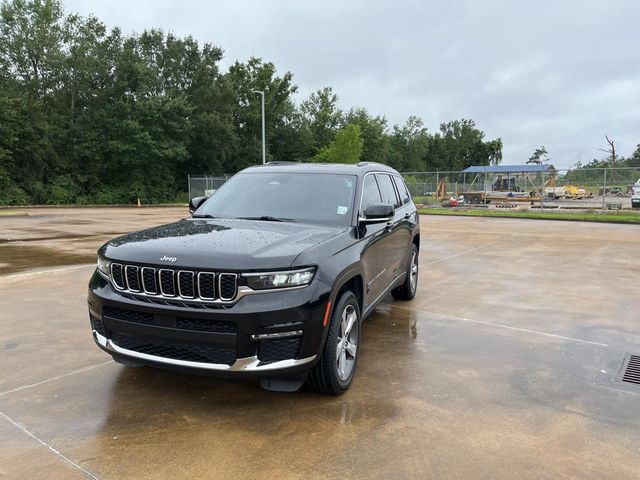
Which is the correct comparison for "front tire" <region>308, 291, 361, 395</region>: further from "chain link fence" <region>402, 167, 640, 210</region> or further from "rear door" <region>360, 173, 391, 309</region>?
"chain link fence" <region>402, 167, 640, 210</region>

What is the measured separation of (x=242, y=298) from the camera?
10.9ft

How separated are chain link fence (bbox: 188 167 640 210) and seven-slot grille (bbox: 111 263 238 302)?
1804cm

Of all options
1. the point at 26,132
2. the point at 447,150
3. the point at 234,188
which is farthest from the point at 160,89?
the point at 447,150

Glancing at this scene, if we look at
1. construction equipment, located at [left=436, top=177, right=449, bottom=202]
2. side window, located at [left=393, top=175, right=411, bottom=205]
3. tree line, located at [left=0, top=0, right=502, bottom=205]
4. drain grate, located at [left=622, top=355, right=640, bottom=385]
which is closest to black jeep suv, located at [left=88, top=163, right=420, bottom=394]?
side window, located at [left=393, top=175, right=411, bottom=205]

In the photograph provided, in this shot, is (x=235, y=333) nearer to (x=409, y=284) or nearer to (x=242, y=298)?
(x=242, y=298)

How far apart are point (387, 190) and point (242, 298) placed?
10.5 feet

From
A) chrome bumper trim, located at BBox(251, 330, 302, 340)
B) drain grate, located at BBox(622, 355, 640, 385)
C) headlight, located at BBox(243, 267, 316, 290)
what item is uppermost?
headlight, located at BBox(243, 267, 316, 290)

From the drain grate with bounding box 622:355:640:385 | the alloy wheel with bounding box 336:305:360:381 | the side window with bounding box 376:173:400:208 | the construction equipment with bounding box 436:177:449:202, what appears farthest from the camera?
the construction equipment with bounding box 436:177:449:202

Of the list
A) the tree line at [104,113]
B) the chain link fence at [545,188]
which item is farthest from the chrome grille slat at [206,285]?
the tree line at [104,113]

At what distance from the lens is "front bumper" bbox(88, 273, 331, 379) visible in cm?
328

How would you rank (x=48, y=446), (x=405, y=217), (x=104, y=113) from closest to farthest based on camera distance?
1. (x=48, y=446)
2. (x=405, y=217)
3. (x=104, y=113)

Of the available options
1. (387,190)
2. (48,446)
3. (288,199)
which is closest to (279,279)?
(288,199)

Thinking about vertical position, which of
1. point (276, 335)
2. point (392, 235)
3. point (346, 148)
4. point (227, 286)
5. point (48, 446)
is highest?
point (346, 148)

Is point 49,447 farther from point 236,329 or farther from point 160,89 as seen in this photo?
point 160,89
